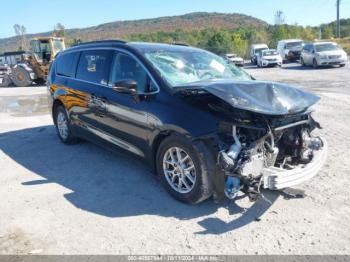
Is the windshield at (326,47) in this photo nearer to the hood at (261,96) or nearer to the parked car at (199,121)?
the parked car at (199,121)

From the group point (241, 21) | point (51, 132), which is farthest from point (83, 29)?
point (51, 132)

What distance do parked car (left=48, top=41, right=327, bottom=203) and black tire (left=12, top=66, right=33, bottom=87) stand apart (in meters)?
18.3

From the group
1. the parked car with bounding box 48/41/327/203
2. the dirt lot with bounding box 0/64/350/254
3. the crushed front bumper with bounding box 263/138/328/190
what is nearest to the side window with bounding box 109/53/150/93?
the parked car with bounding box 48/41/327/203

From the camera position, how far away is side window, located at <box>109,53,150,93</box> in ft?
15.3

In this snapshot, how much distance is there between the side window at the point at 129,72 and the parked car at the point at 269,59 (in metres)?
25.3

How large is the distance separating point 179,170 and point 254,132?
0.98 meters

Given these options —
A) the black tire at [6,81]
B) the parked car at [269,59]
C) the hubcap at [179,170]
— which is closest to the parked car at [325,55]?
the parked car at [269,59]

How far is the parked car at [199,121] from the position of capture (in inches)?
149

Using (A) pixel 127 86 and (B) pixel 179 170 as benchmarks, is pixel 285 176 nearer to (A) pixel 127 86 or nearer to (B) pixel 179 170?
(B) pixel 179 170

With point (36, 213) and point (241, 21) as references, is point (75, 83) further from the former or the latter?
point (241, 21)

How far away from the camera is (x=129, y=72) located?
4984 mm

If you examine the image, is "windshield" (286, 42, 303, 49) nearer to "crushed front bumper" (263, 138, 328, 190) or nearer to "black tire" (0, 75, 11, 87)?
"black tire" (0, 75, 11, 87)

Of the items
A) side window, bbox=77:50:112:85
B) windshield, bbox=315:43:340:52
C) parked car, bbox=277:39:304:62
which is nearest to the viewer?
side window, bbox=77:50:112:85

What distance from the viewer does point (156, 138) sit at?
4480mm
